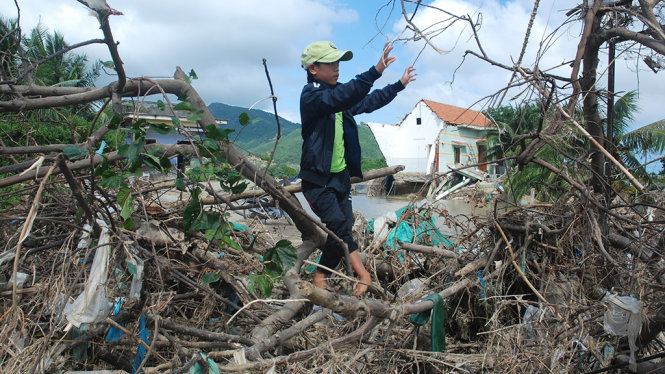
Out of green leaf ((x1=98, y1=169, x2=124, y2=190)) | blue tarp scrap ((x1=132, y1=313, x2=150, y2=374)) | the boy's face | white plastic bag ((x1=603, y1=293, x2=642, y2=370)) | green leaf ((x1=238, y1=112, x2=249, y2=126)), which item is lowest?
blue tarp scrap ((x1=132, y1=313, x2=150, y2=374))

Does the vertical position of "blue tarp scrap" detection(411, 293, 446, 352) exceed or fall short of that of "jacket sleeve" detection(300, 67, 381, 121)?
it falls short

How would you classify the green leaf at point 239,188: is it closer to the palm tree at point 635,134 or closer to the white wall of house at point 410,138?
the palm tree at point 635,134

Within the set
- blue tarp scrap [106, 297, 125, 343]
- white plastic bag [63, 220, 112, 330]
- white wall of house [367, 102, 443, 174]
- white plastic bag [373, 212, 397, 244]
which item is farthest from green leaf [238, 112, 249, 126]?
white wall of house [367, 102, 443, 174]

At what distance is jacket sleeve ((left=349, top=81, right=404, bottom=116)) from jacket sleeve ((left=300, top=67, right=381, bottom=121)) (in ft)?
1.47

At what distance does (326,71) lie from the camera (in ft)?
8.93

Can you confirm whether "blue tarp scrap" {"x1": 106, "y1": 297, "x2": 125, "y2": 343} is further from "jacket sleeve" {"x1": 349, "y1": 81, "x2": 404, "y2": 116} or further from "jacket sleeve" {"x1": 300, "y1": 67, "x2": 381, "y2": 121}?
"jacket sleeve" {"x1": 349, "y1": 81, "x2": 404, "y2": 116}

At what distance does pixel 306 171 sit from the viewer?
2.71 meters

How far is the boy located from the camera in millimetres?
2543

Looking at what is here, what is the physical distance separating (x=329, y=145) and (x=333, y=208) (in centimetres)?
38

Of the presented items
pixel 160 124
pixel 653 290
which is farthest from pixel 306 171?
pixel 653 290

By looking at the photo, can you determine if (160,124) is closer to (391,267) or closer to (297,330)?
(297,330)

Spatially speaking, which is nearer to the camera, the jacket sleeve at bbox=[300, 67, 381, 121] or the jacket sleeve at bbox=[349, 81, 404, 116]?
the jacket sleeve at bbox=[300, 67, 381, 121]

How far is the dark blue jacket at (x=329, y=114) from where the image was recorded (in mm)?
2461

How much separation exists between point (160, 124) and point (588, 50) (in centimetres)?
233
